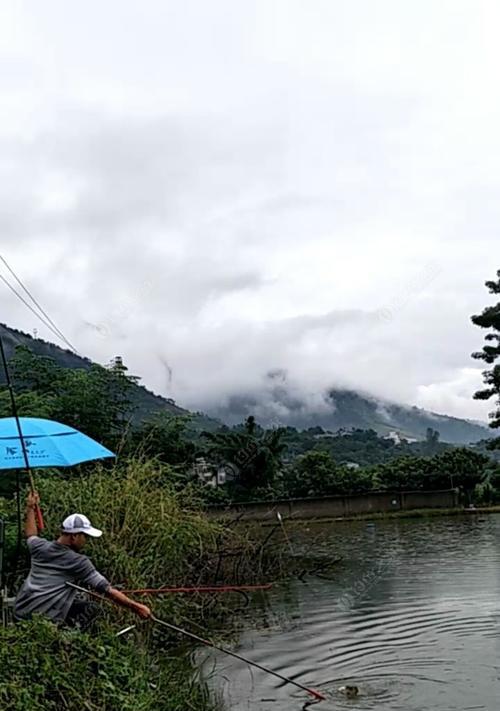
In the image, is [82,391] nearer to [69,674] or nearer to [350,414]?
[69,674]

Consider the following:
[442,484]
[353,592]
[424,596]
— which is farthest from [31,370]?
[442,484]

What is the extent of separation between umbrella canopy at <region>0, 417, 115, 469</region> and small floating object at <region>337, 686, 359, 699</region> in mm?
2957

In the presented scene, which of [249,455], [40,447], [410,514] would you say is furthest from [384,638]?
[410,514]

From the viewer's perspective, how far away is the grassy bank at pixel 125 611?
4.64 m

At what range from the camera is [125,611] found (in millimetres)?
7891

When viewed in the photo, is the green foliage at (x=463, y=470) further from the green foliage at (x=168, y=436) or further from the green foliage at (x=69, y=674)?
→ the green foliage at (x=69, y=674)

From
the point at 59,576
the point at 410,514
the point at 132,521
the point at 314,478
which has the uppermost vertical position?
the point at 314,478

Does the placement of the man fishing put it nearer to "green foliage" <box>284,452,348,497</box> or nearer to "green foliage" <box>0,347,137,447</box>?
"green foliage" <box>0,347,137,447</box>

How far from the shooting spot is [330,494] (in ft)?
110

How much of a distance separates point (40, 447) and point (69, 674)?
3419 millimetres

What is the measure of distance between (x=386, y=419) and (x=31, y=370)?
127597mm

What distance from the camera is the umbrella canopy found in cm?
781

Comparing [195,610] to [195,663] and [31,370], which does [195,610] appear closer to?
[195,663]

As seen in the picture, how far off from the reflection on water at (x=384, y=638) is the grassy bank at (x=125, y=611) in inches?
25.6
